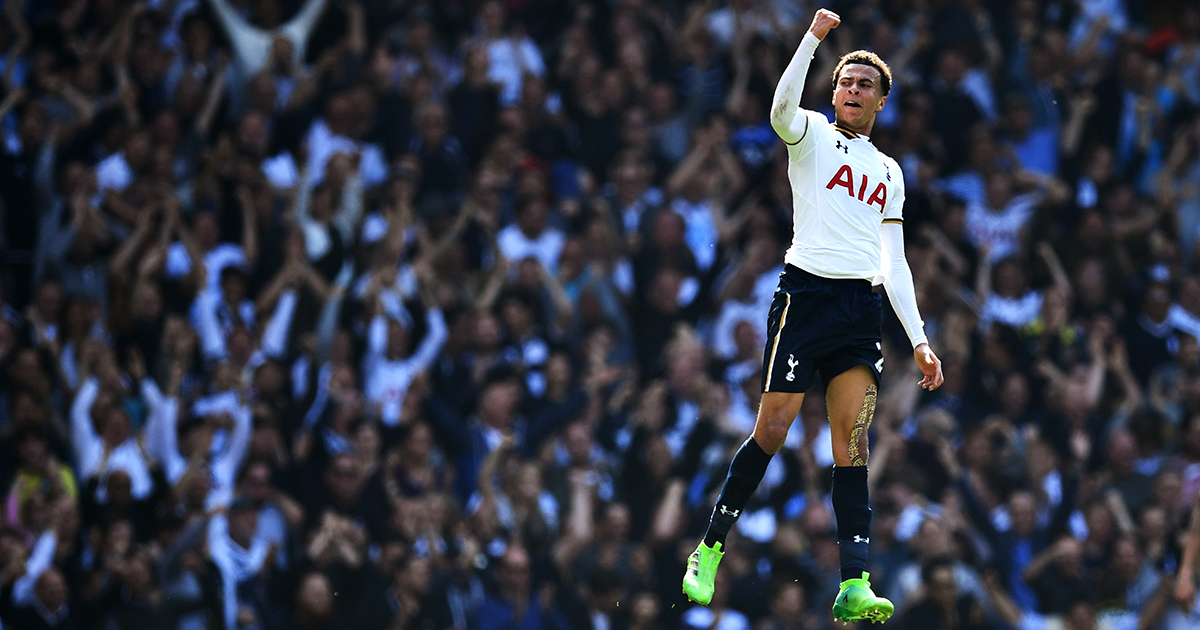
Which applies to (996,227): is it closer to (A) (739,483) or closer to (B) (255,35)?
(A) (739,483)

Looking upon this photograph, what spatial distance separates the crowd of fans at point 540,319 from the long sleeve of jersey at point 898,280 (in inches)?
169

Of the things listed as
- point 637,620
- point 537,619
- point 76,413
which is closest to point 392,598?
point 537,619

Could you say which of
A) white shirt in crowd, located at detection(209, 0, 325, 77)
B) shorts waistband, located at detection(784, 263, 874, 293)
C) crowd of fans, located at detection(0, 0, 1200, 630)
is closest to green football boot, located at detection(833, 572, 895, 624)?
shorts waistband, located at detection(784, 263, 874, 293)

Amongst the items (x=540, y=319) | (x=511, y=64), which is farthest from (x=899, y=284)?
(x=511, y=64)

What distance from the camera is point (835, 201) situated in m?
6.70

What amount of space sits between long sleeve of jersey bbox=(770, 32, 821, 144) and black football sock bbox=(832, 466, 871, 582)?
1.78m

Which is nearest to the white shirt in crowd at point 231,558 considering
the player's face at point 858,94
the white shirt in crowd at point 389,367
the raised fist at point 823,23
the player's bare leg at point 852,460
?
the white shirt in crowd at point 389,367

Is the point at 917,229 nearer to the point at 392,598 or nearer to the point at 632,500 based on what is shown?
the point at 632,500

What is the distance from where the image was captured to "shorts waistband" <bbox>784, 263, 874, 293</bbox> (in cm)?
671

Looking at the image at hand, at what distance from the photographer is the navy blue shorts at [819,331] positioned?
664 centimetres

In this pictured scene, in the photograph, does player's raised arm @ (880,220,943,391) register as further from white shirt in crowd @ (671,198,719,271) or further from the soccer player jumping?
white shirt in crowd @ (671,198,719,271)

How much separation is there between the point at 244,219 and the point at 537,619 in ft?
14.4

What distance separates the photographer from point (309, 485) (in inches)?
420

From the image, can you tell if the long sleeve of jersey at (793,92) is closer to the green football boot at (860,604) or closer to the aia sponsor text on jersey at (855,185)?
the aia sponsor text on jersey at (855,185)
